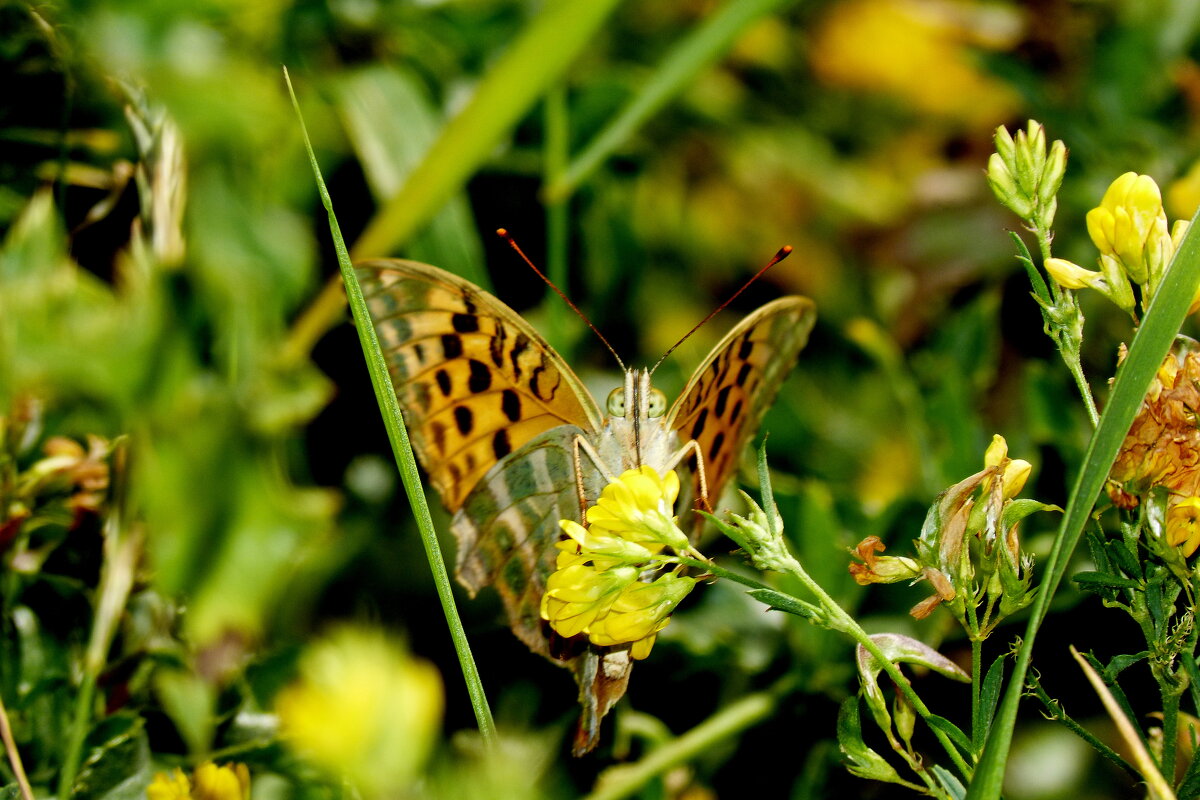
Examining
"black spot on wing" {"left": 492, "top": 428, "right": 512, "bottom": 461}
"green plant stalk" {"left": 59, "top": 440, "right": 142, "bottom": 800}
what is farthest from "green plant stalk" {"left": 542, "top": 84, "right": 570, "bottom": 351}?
"green plant stalk" {"left": 59, "top": 440, "right": 142, "bottom": 800}

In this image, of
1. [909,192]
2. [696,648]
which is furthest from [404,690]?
[909,192]

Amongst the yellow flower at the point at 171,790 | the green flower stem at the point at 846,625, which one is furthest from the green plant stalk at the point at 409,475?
the yellow flower at the point at 171,790

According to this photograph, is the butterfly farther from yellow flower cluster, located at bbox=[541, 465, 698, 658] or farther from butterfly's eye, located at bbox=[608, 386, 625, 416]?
yellow flower cluster, located at bbox=[541, 465, 698, 658]

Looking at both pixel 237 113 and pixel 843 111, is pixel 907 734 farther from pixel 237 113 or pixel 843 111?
pixel 843 111

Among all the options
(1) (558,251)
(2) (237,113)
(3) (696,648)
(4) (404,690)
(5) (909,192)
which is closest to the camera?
(4) (404,690)

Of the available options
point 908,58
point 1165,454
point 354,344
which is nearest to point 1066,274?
point 1165,454

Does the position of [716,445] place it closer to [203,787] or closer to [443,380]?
[443,380]
